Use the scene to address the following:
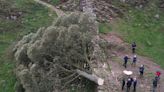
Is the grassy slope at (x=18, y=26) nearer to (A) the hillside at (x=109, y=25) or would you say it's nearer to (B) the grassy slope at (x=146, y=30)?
(A) the hillside at (x=109, y=25)

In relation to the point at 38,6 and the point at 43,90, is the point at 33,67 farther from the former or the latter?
the point at 38,6

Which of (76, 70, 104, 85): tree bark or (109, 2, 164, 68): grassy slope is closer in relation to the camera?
(76, 70, 104, 85): tree bark

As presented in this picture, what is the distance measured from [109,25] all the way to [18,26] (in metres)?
10.5

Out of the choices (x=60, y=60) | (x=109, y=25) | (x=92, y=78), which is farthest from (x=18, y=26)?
(x=92, y=78)

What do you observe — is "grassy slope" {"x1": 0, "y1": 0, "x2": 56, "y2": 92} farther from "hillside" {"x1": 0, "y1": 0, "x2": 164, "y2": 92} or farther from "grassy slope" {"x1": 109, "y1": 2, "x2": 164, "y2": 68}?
"grassy slope" {"x1": 109, "y1": 2, "x2": 164, "y2": 68}

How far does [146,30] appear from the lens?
150 feet

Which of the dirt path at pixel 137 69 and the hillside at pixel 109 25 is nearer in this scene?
the dirt path at pixel 137 69

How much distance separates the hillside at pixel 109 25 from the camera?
4008 centimetres

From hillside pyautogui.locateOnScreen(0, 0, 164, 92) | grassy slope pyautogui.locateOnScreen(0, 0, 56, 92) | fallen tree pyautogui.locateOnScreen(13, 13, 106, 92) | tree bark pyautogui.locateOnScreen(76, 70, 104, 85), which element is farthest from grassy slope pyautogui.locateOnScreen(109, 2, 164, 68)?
fallen tree pyautogui.locateOnScreen(13, 13, 106, 92)

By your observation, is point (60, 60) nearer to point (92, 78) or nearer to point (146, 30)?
point (92, 78)

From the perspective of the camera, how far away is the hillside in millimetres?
40078

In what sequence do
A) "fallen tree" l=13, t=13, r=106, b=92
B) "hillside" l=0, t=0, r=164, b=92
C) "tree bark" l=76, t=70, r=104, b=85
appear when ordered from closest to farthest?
"tree bark" l=76, t=70, r=104, b=85
"fallen tree" l=13, t=13, r=106, b=92
"hillside" l=0, t=0, r=164, b=92

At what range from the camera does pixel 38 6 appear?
50188 mm

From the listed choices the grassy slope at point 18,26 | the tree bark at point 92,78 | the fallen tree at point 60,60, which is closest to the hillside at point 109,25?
the grassy slope at point 18,26
